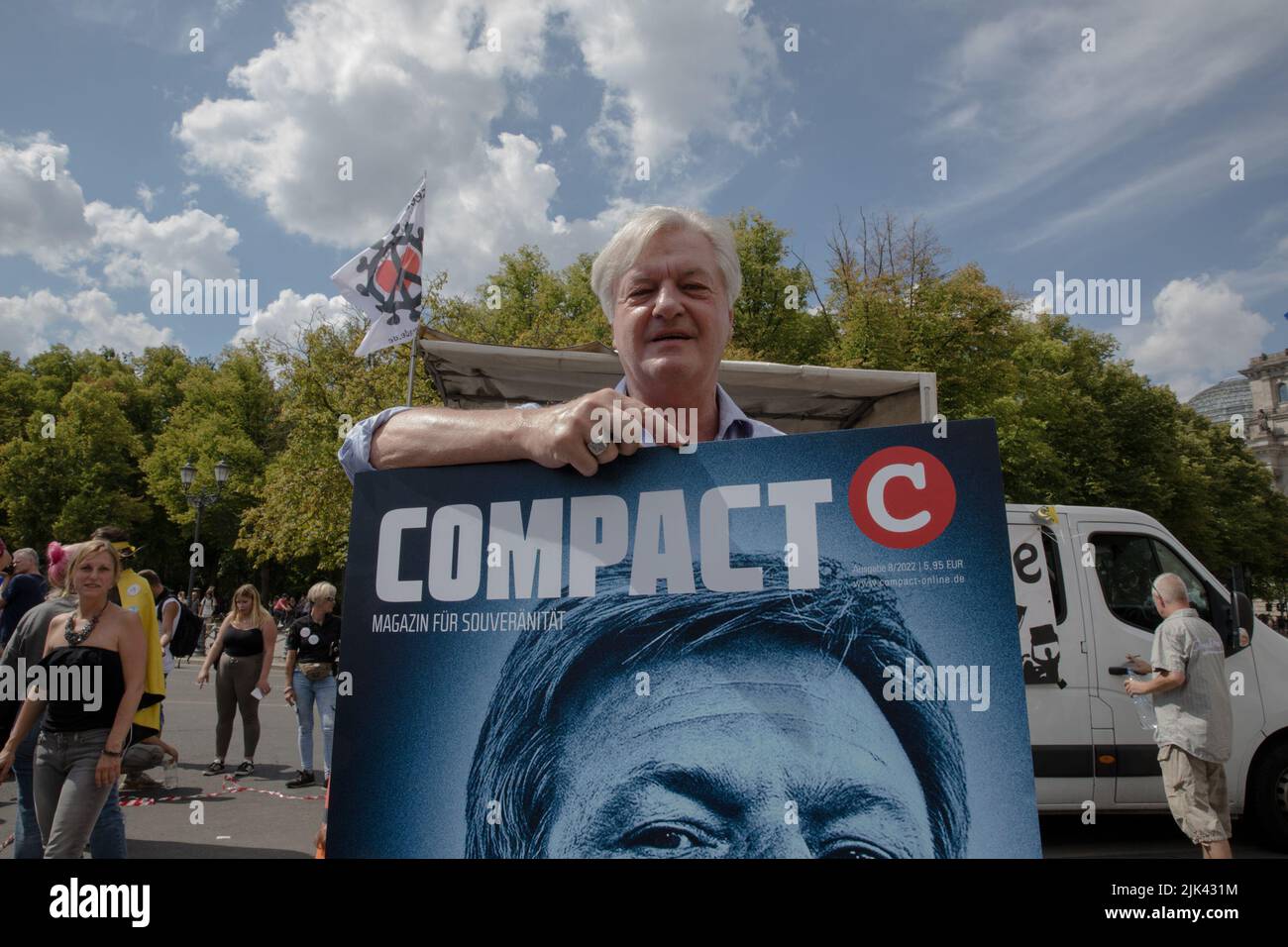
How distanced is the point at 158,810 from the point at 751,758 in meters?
8.36

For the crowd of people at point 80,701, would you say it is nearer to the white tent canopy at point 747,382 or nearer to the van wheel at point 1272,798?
the white tent canopy at point 747,382

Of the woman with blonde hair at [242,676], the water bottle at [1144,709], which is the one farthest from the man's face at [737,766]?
the woman with blonde hair at [242,676]

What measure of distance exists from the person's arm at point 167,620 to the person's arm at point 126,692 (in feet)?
20.5

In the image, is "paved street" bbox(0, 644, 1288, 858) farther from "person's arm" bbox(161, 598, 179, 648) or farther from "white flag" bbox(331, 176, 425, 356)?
"white flag" bbox(331, 176, 425, 356)

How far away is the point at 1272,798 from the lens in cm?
642

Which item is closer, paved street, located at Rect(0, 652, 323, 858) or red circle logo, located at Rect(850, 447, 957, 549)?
red circle logo, located at Rect(850, 447, 957, 549)

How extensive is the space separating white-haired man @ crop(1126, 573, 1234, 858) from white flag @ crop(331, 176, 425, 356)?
28.2 ft

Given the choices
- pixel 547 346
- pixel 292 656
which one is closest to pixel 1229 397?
pixel 547 346

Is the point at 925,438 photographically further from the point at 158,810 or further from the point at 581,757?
the point at 158,810

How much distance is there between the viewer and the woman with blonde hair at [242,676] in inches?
351

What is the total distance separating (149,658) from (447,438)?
197 inches

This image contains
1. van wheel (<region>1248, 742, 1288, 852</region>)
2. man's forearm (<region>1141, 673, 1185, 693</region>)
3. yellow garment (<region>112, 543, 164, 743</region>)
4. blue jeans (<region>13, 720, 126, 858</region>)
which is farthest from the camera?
van wheel (<region>1248, 742, 1288, 852</region>)

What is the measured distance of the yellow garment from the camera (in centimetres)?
517

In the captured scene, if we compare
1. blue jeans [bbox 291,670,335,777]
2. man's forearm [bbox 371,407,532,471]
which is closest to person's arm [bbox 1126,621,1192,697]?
man's forearm [bbox 371,407,532,471]
